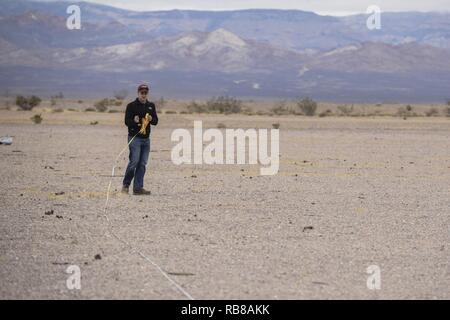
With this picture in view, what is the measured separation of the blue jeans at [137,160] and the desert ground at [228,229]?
1.13 ft

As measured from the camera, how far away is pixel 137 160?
1630 centimetres

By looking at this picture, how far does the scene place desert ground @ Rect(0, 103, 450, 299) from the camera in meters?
9.27

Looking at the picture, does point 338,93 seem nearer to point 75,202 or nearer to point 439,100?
point 439,100

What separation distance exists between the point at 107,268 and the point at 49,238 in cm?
212

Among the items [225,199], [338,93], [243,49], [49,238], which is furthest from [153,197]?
[243,49]

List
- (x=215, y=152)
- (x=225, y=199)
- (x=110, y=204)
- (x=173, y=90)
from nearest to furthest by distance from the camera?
(x=110, y=204) → (x=225, y=199) → (x=215, y=152) → (x=173, y=90)

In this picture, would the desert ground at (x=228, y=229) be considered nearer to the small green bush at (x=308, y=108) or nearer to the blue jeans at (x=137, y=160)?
the blue jeans at (x=137, y=160)

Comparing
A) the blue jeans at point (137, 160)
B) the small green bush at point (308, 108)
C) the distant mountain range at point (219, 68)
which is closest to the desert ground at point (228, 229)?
the blue jeans at point (137, 160)

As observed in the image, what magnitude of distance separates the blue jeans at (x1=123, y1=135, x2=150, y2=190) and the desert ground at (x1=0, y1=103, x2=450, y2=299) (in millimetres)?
346

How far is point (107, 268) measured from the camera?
9.85 metres

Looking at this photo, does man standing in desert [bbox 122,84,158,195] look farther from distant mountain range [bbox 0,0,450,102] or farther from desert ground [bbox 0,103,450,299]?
distant mountain range [bbox 0,0,450,102]

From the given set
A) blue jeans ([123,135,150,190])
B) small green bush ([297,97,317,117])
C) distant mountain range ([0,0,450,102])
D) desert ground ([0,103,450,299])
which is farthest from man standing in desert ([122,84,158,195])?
distant mountain range ([0,0,450,102])

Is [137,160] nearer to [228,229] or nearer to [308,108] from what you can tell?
[228,229]

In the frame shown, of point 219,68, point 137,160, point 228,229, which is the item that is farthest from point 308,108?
point 219,68
